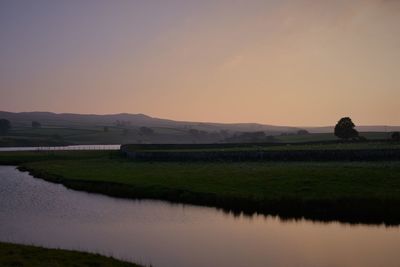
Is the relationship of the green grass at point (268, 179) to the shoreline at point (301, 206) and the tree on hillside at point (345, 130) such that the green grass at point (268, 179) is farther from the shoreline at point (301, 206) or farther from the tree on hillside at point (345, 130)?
the tree on hillside at point (345, 130)

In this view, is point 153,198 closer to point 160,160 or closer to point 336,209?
point 336,209

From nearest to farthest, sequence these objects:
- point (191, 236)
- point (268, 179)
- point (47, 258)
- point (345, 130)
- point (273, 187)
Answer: point (47, 258)
point (191, 236)
point (273, 187)
point (268, 179)
point (345, 130)

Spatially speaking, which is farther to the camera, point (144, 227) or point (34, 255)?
point (144, 227)

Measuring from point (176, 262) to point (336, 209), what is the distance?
18928 mm

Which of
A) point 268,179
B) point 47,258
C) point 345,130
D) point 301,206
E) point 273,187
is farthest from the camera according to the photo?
point 345,130

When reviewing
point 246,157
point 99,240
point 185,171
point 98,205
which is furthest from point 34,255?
point 246,157

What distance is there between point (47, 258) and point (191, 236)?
1136 centimetres

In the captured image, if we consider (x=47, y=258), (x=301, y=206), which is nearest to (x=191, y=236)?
(x=47, y=258)

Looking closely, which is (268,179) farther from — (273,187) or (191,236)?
(191,236)

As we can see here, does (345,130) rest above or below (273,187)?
above

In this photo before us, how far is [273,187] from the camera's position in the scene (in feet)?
152

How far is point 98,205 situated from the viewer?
1743 inches

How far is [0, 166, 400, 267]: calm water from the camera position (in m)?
27.1

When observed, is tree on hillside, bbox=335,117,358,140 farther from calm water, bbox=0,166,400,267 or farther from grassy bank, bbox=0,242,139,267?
grassy bank, bbox=0,242,139,267
